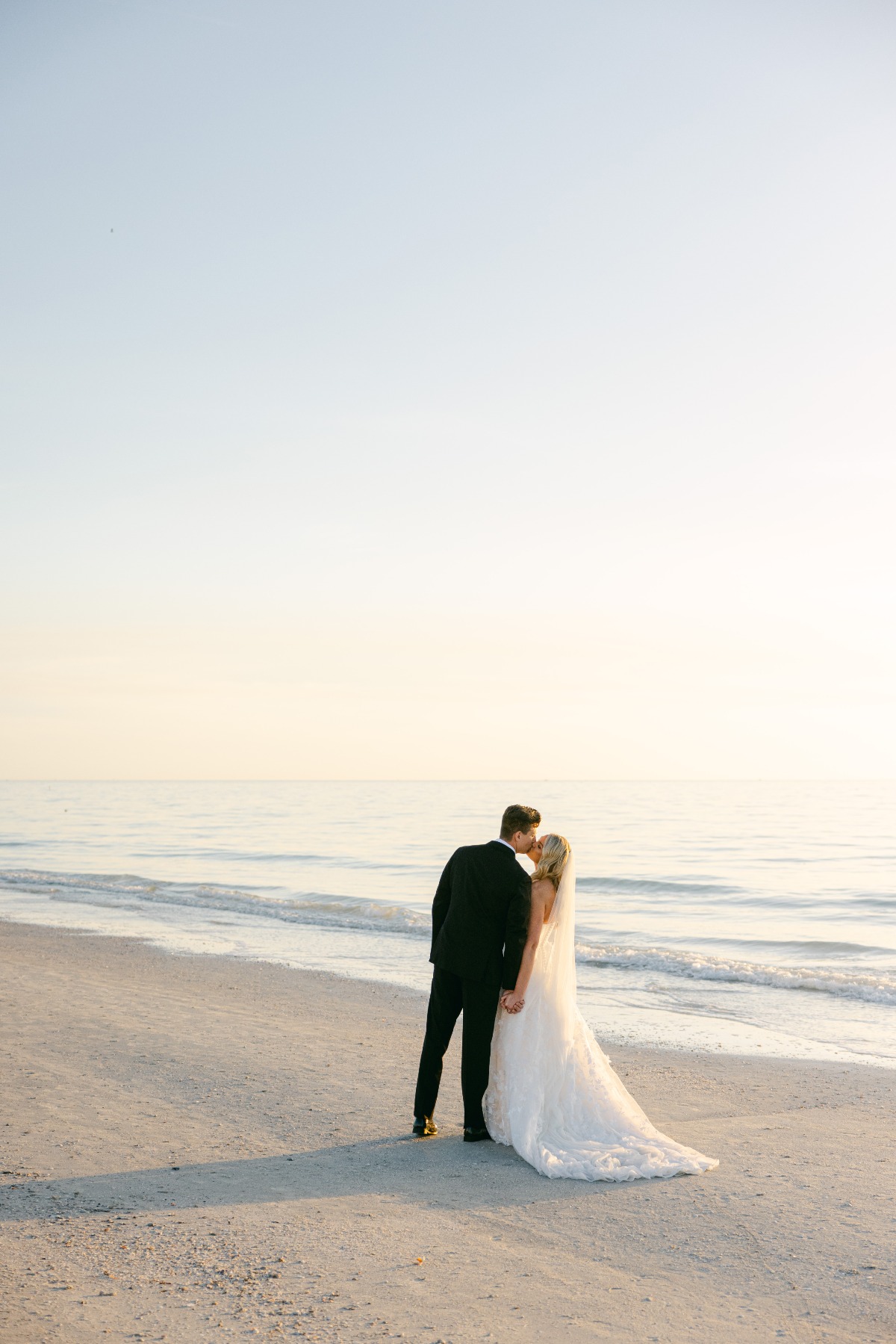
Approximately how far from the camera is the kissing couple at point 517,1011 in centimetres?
622

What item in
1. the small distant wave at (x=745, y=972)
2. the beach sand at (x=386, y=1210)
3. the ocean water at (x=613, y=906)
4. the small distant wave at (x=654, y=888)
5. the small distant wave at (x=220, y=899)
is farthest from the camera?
the small distant wave at (x=654, y=888)

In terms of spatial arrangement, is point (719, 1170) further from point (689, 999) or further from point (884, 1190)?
point (689, 999)

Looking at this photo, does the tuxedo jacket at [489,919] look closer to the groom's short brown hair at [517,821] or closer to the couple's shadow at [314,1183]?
the groom's short brown hair at [517,821]

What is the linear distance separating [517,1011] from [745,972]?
997 centimetres

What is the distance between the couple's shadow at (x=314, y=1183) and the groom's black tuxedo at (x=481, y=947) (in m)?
0.50

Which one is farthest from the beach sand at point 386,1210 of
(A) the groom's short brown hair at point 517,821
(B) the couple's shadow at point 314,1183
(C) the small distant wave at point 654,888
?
(C) the small distant wave at point 654,888

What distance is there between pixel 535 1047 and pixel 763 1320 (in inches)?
92.1

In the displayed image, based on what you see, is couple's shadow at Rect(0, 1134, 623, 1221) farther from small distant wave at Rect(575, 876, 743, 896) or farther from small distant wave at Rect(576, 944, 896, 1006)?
small distant wave at Rect(575, 876, 743, 896)

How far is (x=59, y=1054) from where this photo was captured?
829 cm

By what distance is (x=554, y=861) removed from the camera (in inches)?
258

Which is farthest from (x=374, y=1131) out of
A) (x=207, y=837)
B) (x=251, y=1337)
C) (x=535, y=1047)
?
(x=207, y=837)

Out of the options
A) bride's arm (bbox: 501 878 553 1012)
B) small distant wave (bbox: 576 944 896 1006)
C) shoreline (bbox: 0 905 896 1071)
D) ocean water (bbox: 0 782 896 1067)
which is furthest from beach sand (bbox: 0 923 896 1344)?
small distant wave (bbox: 576 944 896 1006)

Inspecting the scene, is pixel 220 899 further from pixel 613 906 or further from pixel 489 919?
pixel 489 919

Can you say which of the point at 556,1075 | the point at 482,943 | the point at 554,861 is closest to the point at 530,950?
the point at 482,943
